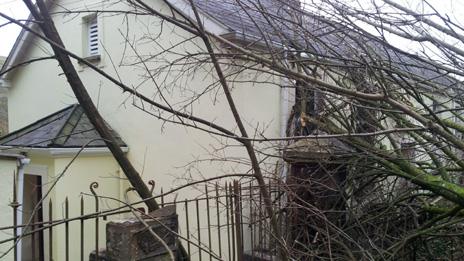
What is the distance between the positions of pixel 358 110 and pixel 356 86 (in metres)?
0.65

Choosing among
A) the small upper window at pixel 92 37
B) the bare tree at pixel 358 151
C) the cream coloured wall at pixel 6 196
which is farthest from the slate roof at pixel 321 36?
the small upper window at pixel 92 37

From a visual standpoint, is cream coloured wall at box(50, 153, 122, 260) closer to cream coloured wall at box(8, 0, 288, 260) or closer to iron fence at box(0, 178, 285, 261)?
cream coloured wall at box(8, 0, 288, 260)

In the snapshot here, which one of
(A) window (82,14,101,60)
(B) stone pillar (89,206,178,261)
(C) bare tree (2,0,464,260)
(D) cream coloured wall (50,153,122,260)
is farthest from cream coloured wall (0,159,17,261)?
(A) window (82,14,101,60)

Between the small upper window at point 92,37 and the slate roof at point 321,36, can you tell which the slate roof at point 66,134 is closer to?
the small upper window at point 92,37

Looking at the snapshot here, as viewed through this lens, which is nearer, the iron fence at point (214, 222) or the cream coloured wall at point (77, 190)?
the iron fence at point (214, 222)

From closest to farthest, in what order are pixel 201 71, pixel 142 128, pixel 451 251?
1. pixel 451 251
2. pixel 201 71
3. pixel 142 128

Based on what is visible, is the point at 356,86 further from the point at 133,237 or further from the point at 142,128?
the point at 142,128

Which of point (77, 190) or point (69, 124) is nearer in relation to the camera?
point (77, 190)

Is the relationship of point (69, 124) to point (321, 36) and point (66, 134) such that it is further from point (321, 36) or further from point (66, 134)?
point (321, 36)

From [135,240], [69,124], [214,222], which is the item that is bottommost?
[214,222]

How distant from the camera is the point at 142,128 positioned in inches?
302

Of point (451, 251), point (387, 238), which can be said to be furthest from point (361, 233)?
point (451, 251)

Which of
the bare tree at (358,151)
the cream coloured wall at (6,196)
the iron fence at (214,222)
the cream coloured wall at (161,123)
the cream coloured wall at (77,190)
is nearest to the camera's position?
the iron fence at (214,222)

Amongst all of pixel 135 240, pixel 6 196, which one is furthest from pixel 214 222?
pixel 135 240
